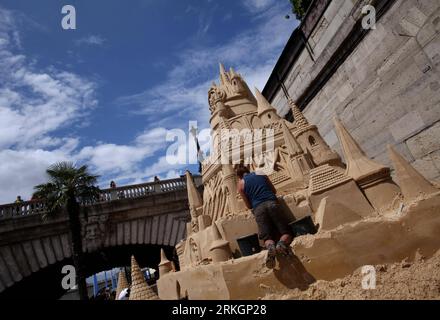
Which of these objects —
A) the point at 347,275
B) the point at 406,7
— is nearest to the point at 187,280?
the point at 347,275

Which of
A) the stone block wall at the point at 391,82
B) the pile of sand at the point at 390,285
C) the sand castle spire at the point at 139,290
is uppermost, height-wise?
the stone block wall at the point at 391,82

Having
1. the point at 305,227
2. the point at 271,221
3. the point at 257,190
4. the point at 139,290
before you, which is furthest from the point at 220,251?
the point at 139,290

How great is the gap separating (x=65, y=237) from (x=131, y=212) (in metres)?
4.09

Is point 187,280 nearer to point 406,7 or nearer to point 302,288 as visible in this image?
point 302,288

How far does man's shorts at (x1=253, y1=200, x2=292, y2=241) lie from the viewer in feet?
16.9

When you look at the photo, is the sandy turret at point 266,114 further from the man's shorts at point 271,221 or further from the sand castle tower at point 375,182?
the man's shorts at point 271,221

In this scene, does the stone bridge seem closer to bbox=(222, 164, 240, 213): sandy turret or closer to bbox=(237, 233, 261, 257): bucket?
bbox=(222, 164, 240, 213): sandy turret

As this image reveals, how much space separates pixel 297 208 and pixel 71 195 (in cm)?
1313

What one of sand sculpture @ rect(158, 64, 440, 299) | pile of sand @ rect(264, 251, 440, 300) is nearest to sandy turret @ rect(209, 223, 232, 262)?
sand sculpture @ rect(158, 64, 440, 299)

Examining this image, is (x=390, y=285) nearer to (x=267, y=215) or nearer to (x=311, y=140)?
(x=267, y=215)

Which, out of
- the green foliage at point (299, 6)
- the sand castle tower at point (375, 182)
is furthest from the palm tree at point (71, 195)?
the green foliage at point (299, 6)

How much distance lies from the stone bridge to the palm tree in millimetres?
1388

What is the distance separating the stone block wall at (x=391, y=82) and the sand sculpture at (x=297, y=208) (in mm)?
2743

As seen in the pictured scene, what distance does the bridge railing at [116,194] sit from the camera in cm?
1527
